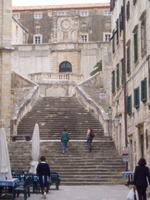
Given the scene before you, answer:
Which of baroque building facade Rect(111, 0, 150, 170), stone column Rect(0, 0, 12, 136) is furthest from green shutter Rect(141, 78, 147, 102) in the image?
stone column Rect(0, 0, 12, 136)

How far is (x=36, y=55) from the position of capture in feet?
197

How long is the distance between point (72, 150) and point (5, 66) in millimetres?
7866

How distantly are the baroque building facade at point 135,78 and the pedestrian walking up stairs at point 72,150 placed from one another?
1.14 meters

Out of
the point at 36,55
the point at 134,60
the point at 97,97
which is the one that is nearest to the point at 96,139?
the point at 134,60

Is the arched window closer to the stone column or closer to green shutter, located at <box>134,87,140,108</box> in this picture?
the stone column

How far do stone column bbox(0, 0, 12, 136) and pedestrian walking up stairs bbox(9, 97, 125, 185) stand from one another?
1.67 m

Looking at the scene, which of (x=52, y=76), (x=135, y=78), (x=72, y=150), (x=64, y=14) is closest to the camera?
(x=135, y=78)

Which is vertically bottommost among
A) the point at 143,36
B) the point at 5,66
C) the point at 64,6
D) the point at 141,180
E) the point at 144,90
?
the point at 141,180

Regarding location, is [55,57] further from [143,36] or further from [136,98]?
[143,36]

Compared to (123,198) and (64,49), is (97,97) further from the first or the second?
(123,198)

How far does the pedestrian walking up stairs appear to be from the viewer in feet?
79.8

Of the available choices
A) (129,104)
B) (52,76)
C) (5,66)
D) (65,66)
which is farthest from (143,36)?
(65,66)

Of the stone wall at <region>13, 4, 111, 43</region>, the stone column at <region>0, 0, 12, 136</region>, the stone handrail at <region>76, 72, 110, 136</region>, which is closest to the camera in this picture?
the stone column at <region>0, 0, 12, 136</region>

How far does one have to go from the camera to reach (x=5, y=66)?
31.7 meters
